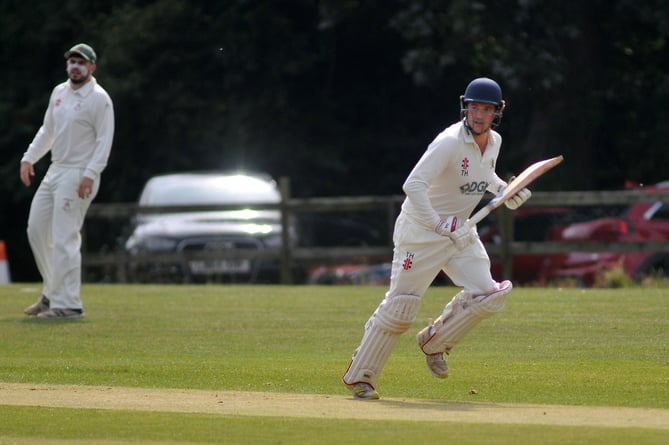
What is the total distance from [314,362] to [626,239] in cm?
830

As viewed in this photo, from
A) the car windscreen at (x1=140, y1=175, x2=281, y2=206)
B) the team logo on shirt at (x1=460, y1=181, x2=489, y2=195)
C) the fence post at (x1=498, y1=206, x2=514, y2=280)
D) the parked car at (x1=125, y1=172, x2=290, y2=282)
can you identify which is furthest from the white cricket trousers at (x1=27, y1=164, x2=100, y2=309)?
the car windscreen at (x1=140, y1=175, x2=281, y2=206)

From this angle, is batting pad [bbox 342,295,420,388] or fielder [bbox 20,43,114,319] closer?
batting pad [bbox 342,295,420,388]

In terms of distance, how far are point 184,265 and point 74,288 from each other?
21.5 feet

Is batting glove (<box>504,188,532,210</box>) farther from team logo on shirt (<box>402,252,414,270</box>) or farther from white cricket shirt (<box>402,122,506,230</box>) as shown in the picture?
team logo on shirt (<box>402,252,414,270</box>)

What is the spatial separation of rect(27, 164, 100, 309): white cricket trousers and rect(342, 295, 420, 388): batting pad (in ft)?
14.2

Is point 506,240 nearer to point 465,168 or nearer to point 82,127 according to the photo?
point 82,127

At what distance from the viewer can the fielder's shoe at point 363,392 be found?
7.84 m

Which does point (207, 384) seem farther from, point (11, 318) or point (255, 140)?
point (255, 140)

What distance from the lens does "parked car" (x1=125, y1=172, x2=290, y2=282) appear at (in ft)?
60.3

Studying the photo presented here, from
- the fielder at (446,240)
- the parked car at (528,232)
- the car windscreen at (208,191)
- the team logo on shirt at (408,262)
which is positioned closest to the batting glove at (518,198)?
the fielder at (446,240)

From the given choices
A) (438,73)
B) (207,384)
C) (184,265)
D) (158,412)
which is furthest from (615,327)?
(438,73)

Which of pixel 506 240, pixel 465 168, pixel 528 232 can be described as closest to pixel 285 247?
pixel 506 240

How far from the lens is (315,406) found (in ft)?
24.6

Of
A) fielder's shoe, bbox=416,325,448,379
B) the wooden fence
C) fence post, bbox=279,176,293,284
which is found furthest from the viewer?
fence post, bbox=279,176,293,284
